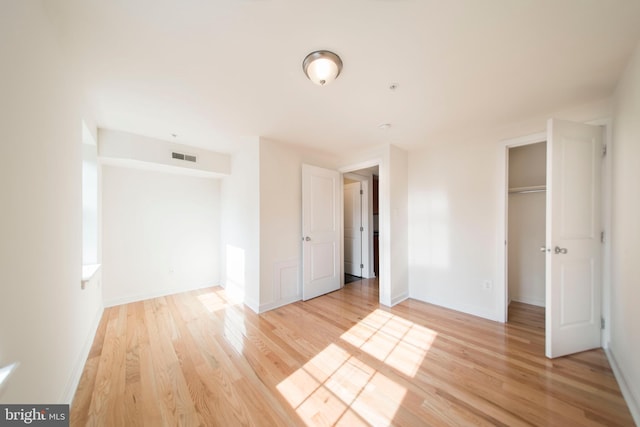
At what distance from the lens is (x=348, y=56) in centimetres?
150

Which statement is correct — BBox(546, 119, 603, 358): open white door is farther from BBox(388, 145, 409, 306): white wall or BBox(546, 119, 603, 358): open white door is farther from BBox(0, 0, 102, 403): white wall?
BBox(0, 0, 102, 403): white wall

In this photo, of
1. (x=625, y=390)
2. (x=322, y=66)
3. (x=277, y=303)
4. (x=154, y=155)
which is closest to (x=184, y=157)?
(x=154, y=155)

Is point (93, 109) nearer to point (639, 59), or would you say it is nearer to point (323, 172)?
point (323, 172)

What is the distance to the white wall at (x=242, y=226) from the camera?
2994 millimetres

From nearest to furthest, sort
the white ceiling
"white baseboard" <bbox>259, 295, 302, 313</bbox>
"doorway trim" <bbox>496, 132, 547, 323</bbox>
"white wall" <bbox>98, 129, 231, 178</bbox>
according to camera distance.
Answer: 1. the white ceiling
2. "doorway trim" <bbox>496, 132, 547, 323</bbox>
3. "white wall" <bbox>98, 129, 231, 178</bbox>
4. "white baseboard" <bbox>259, 295, 302, 313</bbox>

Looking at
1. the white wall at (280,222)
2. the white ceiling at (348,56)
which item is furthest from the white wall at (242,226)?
the white ceiling at (348,56)

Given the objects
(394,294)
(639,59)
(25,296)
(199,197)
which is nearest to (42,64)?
(25,296)

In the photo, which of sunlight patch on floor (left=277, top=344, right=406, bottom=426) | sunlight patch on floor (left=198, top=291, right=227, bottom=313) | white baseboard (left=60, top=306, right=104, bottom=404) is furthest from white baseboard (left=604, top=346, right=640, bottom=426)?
sunlight patch on floor (left=198, top=291, right=227, bottom=313)

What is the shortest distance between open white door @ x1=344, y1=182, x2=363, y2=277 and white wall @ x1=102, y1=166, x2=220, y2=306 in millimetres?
2655

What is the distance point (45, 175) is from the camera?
122 centimetres

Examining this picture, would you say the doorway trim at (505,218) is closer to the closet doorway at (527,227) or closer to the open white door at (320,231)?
the closet doorway at (527,227)

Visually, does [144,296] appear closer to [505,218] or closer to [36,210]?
[36,210]

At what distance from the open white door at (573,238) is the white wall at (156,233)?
4.52m

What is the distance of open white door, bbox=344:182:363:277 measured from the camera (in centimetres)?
466
